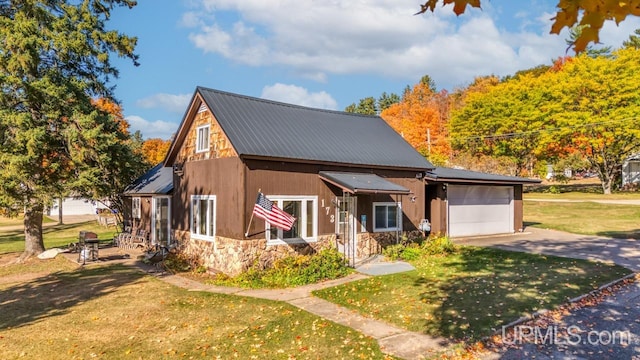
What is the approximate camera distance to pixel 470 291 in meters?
10.2

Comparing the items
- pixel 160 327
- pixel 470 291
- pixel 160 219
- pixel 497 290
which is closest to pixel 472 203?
pixel 497 290

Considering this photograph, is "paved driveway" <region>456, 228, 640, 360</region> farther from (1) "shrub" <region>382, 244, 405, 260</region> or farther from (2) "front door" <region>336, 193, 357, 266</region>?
(2) "front door" <region>336, 193, 357, 266</region>

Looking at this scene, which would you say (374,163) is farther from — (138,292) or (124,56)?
(124,56)

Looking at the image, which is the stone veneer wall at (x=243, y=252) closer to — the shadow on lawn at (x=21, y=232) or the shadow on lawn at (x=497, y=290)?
the shadow on lawn at (x=497, y=290)

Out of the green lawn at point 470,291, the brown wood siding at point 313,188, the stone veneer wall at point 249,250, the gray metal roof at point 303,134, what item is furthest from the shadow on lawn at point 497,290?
the gray metal roof at point 303,134

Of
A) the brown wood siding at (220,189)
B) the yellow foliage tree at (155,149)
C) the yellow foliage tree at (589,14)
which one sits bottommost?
the brown wood siding at (220,189)

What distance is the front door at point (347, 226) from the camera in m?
14.5

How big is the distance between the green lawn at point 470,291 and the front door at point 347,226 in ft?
7.91

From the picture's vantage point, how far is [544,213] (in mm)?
29609

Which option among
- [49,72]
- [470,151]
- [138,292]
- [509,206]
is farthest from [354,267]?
[470,151]

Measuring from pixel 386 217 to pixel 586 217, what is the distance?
739 inches

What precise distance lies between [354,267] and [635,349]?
8.10 m

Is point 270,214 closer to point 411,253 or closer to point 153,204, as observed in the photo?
point 411,253

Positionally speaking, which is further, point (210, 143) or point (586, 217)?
point (586, 217)
